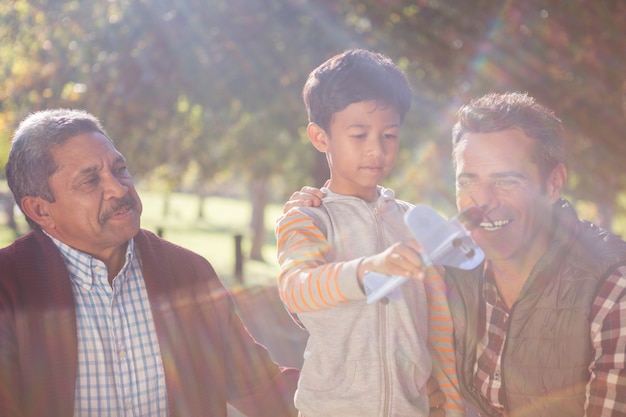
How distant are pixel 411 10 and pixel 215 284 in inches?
282

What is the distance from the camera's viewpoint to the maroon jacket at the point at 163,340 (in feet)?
8.61

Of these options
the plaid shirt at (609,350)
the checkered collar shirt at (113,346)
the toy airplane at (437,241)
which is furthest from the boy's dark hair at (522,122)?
the checkered collar shirt at (113,346)

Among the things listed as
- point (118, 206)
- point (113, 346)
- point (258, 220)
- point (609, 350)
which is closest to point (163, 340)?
point (113, 346)

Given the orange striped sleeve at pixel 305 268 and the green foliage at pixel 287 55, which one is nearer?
the orange striped sleeve at pixel 305 268

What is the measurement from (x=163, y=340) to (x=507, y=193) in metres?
1.59

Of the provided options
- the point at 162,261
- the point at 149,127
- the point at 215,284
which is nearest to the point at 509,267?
the point at 215,284

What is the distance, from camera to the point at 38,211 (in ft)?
9.71

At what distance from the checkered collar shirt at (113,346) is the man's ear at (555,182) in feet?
5.97

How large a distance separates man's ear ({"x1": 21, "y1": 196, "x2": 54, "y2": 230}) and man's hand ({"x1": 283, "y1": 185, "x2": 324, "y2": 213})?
1.07m

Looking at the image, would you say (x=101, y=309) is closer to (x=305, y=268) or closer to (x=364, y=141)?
(x=305, y=268)

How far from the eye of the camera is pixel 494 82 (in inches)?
362

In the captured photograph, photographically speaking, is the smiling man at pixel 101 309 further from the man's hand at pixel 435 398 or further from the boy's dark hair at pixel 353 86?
the boy's dark hair at pixel 353 86

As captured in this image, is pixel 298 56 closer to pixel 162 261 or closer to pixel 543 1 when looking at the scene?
pixel 543 1

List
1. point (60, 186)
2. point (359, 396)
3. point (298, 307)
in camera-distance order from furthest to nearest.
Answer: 1. point (60, 186)
2. point (359, 396)
3. point (298, 307)
